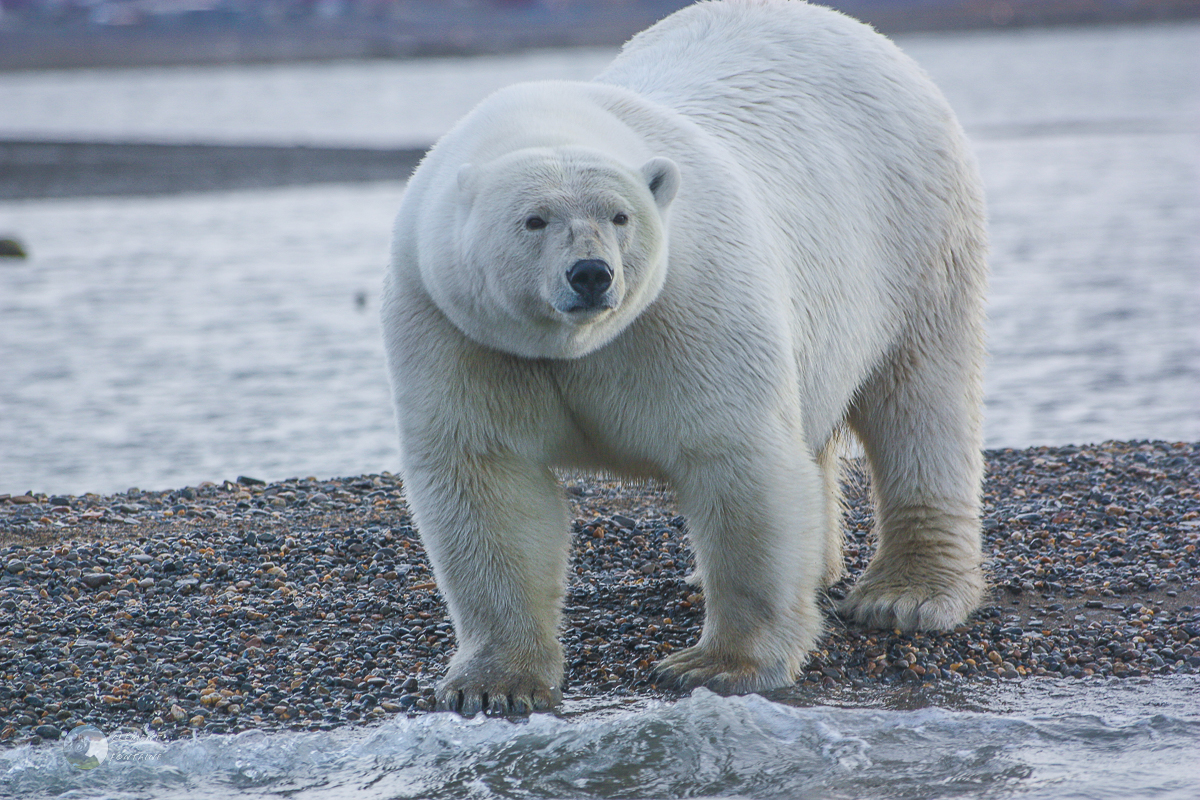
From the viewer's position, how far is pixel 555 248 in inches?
132

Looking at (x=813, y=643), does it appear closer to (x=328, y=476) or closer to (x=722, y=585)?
(x=722, y=585)

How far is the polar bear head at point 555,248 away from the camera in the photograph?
10.9 feet

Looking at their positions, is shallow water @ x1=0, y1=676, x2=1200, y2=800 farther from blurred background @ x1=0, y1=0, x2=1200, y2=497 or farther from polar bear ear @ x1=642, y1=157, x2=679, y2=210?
blurred background @ x1=0, y1=0, x2=1200, y2=497

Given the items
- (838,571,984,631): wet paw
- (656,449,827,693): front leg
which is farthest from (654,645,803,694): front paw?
(838,571,984,631): wet paw

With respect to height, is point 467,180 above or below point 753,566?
above

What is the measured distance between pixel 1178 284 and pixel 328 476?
8.05m

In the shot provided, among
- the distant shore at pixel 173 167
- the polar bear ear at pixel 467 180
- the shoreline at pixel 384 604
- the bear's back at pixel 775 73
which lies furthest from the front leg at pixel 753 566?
the distant shore at pixel 173 167

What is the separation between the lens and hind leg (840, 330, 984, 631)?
4.61 meters

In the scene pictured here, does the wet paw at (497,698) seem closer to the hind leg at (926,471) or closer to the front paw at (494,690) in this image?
the front paw at (494,690)

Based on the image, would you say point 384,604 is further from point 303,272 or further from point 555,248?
point 303,272

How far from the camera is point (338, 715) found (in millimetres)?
3912

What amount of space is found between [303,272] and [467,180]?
35.2 ft

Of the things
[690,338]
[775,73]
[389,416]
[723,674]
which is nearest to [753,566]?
[723,674]

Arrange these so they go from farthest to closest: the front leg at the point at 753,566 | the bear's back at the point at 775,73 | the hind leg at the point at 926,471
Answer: the hind leg at the point at 926,471, the bear's back at the point at 775,73, the front leg at the point at 753,566
